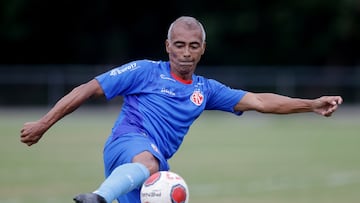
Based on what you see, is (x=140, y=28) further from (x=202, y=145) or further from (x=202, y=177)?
(x=202, y=177)

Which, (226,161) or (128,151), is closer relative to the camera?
(128,151)

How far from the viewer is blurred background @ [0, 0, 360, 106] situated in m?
40.2

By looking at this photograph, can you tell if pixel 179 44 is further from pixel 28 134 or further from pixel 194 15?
pixel 194 15

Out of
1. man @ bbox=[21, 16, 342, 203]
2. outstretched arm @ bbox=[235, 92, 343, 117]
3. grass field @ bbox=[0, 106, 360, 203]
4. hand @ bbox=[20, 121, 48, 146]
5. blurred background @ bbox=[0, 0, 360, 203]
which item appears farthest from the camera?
blurred background @ bbox=[0, 0, 360, 203]

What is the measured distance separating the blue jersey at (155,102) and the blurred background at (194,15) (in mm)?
30177

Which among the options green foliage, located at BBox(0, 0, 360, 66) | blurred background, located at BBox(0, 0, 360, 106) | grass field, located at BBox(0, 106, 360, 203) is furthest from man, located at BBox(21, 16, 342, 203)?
green foliage, located at BBox(0, 0, 360, 66)

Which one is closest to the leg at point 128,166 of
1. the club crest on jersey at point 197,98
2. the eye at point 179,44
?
the club crest on jersey at point 197,98

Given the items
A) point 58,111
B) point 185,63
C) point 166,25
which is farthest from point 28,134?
point 166,25

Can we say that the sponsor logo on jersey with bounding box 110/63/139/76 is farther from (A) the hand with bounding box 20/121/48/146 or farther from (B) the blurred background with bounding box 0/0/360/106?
(B) the blurred background with bounding box 0/0/360/106

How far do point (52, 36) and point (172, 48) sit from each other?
110 feet

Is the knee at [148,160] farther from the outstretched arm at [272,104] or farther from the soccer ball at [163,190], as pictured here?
the outstretched arm at [272,104]

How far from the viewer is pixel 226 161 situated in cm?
1869

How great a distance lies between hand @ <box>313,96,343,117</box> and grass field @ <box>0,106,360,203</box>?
13.6 feet

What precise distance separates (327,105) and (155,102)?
57.9 inches
